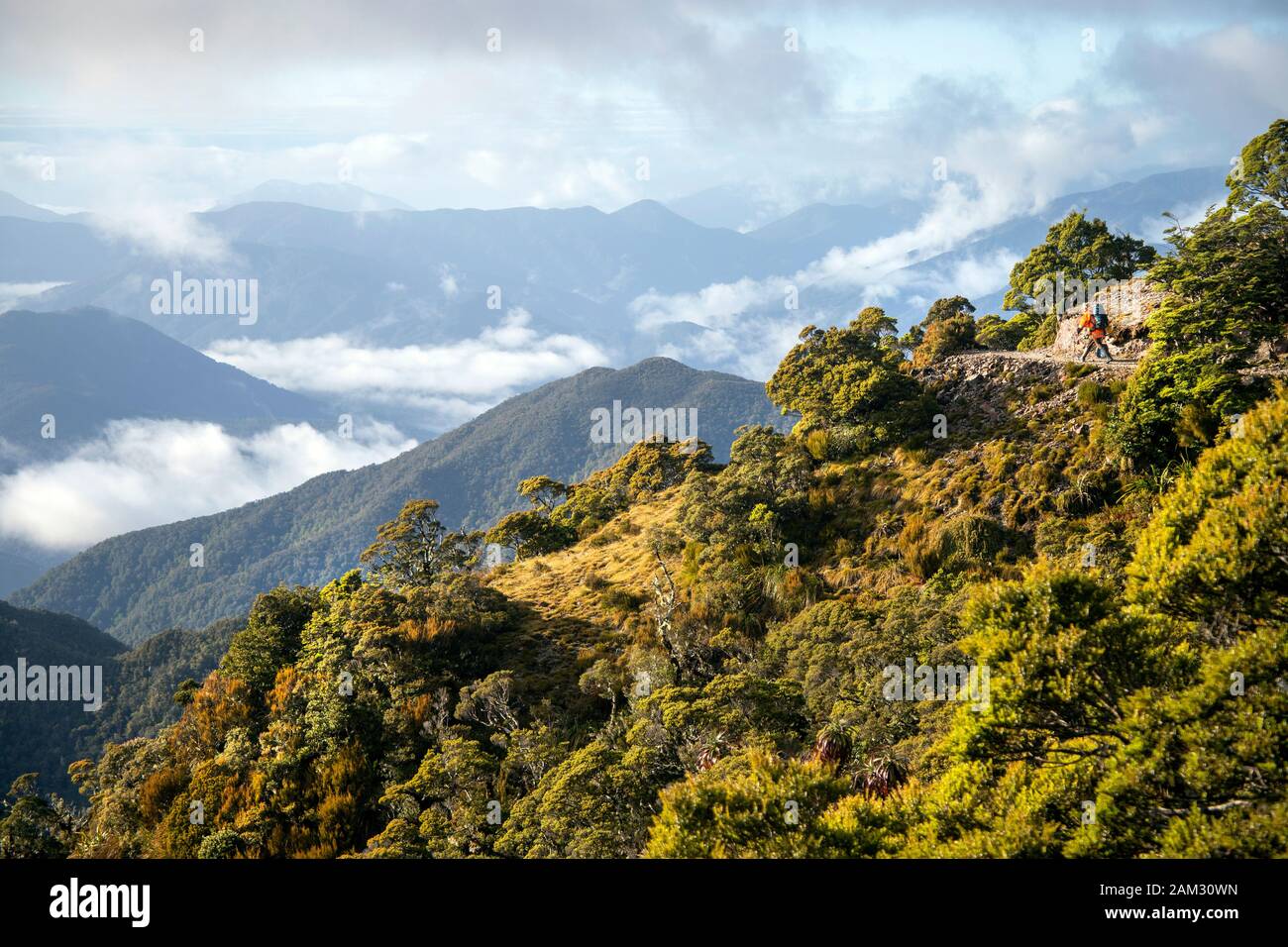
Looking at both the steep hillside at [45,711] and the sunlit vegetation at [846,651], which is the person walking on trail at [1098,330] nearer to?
the sunlit vegetation at [846,651]

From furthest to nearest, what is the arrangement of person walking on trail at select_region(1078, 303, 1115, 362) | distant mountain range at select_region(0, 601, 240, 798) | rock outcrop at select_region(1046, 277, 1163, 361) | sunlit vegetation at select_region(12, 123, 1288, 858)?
distant mountain range at select_region(0, 601, 240, 798), person walking on trail at select_region(1078, 303, 1115, 362), rock outcrop at select_region(1046, 277, 1163, 361), sunlit vegetation at select_region(12, 123, 1288, 858)

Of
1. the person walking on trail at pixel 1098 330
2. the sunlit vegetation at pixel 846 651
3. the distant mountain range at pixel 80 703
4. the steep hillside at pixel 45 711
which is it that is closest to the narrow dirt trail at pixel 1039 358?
the person walking on trail at pixel 1098 330

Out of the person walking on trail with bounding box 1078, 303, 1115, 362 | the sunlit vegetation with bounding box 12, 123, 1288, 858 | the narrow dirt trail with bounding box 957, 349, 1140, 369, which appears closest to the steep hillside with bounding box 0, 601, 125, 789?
the sunlit vegetation with bounding box 12, 123, 1288, 858

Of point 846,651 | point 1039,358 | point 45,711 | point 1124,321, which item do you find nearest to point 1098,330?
point 1124,321

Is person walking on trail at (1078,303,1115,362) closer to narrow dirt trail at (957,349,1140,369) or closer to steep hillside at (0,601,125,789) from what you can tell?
narrow dirt trail at (957,349,1140,369)

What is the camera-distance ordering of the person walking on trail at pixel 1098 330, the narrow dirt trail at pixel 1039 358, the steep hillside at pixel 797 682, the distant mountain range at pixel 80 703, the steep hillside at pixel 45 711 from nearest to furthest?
1. the steep hillside at pixel 797 682
2. the narrow dirt trail at pixel 1039 358
3. the person walking on trail at pixel 1098 330
4. the steep hillside at pixel 45 711
5. the distant mountain range at pixel 80 703

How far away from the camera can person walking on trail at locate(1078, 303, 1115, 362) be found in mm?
31375

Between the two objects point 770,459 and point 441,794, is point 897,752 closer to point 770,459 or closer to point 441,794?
point 441,794

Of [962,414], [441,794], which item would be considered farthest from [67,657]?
[962,414]

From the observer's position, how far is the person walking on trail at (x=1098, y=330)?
31.4 m

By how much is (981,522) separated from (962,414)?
9160 mm

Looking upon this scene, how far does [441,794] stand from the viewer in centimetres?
1989

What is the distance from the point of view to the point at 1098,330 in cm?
3155
